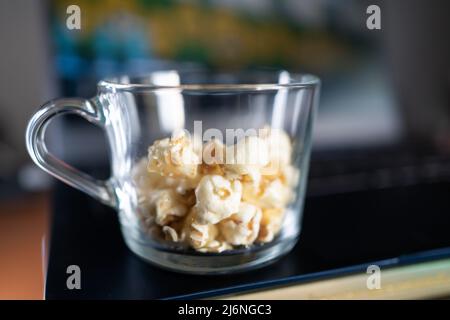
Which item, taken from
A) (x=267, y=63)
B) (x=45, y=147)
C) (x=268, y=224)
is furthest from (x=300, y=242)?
(x=267, y=63)

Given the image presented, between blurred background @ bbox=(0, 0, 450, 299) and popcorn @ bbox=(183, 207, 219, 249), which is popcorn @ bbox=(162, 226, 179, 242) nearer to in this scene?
popcorn @ bbox=(183, 207, 219, 249)

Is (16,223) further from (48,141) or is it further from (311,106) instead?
(311,106)

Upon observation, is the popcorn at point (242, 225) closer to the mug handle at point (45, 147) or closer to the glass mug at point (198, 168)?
the glass mug at point (198, 168)

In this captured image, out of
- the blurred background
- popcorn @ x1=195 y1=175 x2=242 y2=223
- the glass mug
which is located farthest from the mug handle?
the blurred background

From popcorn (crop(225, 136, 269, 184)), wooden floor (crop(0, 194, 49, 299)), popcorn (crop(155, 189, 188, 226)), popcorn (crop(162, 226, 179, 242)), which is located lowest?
wooden floor (crop(0, 194, 49, 299))

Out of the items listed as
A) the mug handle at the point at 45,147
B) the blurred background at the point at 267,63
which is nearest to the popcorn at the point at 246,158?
the mug handle at the point at 45,147
